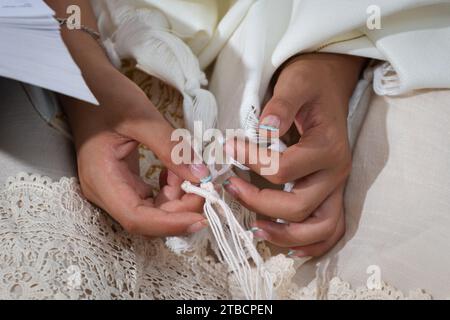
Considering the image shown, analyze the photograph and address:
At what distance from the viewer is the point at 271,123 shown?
0.63 meters

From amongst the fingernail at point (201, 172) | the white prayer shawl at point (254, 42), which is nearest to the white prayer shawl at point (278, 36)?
the white prayer shawl at point (254, 42)

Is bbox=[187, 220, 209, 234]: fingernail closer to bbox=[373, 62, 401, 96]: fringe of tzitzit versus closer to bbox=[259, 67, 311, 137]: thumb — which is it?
bbox=[259, 67, 311, 137]: thumb

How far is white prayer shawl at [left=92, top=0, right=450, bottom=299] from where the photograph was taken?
725 millimetres

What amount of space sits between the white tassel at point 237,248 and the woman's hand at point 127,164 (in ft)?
0.04

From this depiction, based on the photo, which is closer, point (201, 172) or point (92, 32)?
point (201, 172)

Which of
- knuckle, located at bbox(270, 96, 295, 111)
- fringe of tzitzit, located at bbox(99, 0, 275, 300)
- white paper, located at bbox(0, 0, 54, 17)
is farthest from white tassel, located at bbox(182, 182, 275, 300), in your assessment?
white paper, located at bbox(0, 0, 54, 17)

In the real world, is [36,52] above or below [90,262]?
above

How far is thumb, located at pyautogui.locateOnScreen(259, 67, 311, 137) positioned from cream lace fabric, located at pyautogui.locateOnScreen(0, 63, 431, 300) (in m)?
0.11

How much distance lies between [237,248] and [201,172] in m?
0.08

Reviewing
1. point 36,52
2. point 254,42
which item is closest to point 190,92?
point 254,42

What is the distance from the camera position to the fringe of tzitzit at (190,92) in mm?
616

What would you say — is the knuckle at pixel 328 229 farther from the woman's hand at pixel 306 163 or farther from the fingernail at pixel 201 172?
the fingernail at pixel 201 172

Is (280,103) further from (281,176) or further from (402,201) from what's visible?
(402,201)

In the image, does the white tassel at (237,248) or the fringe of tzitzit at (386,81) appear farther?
the fringe of tzitzit at (386,81)
